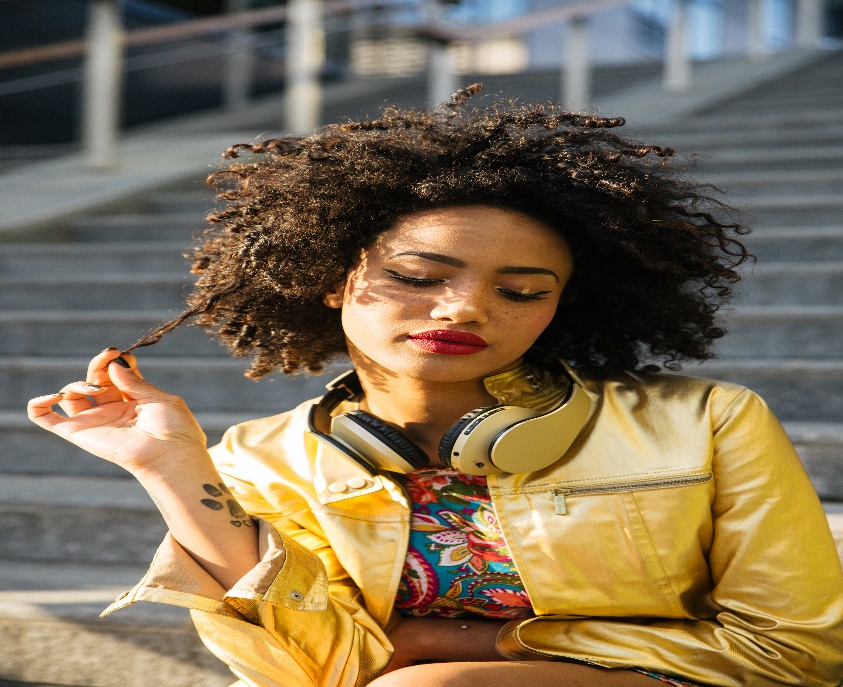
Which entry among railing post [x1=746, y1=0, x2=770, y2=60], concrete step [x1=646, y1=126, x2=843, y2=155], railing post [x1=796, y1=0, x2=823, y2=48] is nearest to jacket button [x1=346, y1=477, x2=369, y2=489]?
concrete step [x1=646, y1=126, x2=843, y2=155]

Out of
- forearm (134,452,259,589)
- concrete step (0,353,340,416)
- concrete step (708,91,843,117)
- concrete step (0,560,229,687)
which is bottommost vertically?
concrete step (0,560,229,687)

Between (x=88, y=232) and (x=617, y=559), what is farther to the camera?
(x=88, y=232)

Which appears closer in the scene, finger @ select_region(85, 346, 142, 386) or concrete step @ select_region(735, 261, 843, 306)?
finger @ select_region(85, 346, 142, 386)

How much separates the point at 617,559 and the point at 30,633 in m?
1.30

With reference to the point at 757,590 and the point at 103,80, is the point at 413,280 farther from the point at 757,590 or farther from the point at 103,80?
the point at 103,80

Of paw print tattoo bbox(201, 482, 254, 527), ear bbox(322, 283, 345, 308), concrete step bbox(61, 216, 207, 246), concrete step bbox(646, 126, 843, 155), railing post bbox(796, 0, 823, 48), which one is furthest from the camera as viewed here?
railing post bbox(796, 0, 823, 48)

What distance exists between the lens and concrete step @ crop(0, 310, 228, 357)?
3.36 m

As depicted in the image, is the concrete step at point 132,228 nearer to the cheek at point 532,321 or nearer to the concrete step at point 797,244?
the concrete step at point 797,244

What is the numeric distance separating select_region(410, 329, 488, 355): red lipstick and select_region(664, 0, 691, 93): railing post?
5757 millimetres

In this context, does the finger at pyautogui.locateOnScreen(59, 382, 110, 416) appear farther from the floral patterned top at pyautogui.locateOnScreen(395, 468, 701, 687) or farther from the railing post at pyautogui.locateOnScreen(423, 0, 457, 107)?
the railing post at pyautogui.locateOnScreen(423, 0, 457, 107)

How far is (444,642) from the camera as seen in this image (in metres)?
1.60

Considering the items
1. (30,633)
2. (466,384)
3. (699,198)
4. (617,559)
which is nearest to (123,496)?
(30,633)

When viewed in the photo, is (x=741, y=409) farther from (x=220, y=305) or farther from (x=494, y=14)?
(x=494, y=14)

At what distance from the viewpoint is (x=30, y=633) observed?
81.4 inches
